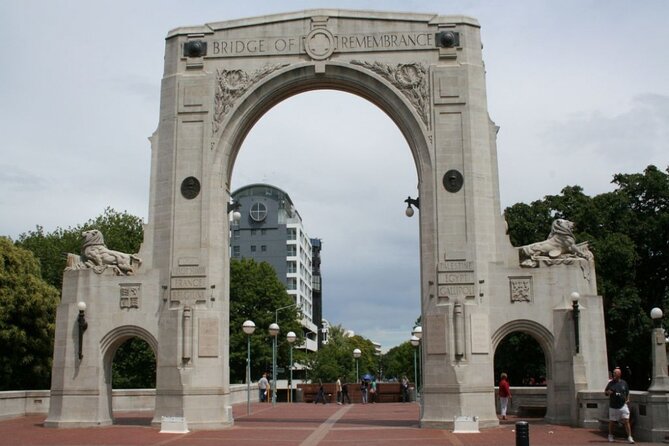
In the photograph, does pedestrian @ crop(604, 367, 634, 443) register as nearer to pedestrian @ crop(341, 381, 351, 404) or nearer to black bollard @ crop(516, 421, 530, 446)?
black bollard @ crop(516, 421, 530, 446)

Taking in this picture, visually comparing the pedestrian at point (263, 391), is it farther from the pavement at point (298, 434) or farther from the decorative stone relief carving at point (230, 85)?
the decorative stone relief carving at point (230, 85)

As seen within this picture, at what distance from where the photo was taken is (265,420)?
90.3ft

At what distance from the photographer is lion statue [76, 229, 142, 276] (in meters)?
26.0

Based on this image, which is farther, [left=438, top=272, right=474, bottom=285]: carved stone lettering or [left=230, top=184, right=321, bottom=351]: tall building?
[left=230, top=184, right=321, bottom=351]: tall building

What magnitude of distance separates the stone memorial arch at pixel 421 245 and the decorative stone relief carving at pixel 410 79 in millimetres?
39

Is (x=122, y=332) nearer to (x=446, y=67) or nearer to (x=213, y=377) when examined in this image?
(x=213, y=377)

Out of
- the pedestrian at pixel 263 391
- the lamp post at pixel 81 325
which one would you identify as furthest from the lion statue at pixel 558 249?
the pedestrian at pixel 263 391

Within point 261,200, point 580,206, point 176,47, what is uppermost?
point 261,200

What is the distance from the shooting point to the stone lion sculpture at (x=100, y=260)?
2605cm

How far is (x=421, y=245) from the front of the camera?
25.5 m

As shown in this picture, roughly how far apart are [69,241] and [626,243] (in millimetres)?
32320

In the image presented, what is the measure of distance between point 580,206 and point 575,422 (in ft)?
63.6

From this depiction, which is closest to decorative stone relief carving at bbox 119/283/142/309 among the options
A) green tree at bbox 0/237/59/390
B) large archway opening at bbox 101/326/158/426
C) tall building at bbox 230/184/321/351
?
large archway opening at bbox 101/326/158/426

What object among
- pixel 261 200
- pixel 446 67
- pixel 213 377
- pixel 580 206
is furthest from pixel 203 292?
pixel 261 200
